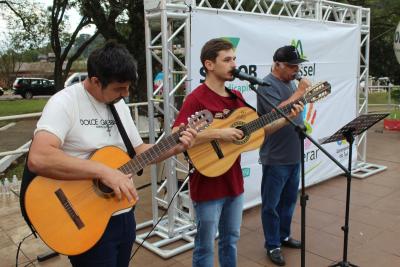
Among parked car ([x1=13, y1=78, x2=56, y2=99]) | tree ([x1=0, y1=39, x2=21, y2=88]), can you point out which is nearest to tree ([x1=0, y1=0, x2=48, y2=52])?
parked car ([x1=13, y1=78, x2=56, y2=99])

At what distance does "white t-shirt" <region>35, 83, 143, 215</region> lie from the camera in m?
1.87

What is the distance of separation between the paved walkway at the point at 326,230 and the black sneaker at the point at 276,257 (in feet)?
0.20

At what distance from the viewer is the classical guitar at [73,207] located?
1916 millimetres

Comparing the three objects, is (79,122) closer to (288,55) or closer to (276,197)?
(288,55)

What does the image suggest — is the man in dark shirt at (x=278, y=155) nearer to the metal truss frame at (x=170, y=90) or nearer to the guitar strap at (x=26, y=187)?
the metal truss frame at (x=170, y=90)

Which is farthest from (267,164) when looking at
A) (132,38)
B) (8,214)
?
(132,38)

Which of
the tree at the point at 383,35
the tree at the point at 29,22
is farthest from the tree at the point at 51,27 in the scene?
the tree at the point at 383,35

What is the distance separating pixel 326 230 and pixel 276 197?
121 centimetres

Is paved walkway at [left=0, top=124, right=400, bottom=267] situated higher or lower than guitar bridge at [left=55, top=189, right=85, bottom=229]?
lower

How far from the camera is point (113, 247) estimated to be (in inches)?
81.4

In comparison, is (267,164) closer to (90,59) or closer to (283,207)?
(283,207)

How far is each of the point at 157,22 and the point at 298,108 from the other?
1.81 meters

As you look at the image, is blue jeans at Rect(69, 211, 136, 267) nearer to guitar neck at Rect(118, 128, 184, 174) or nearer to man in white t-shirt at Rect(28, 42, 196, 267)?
man in white t-shirt at Rect(28, 42, 196, 267)

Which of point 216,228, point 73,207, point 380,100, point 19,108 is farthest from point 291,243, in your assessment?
point 19,108
